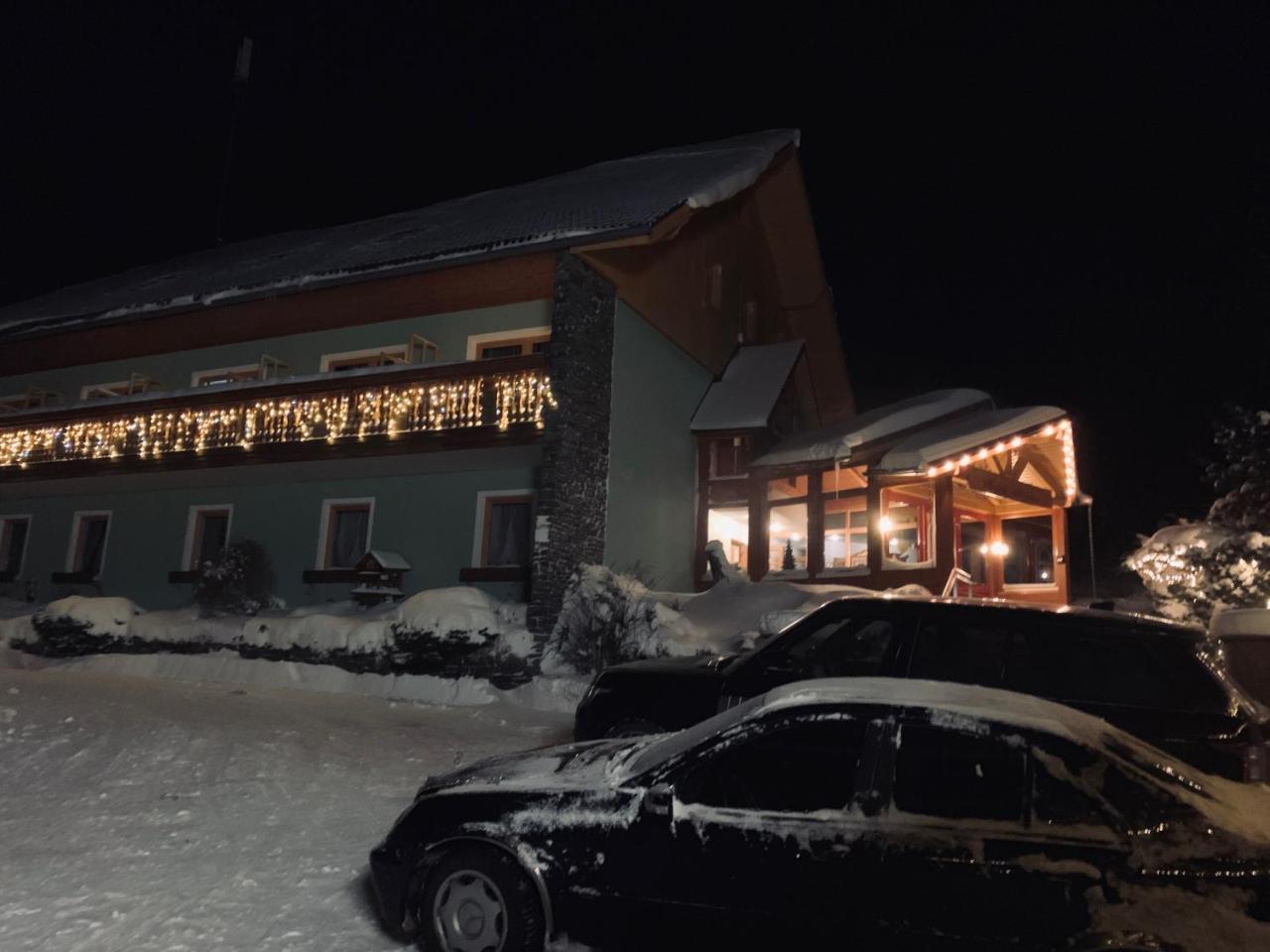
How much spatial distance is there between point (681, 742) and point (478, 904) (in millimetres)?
1168

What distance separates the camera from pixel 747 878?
3975 mm

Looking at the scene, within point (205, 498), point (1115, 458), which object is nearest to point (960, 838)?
point (205, 498)

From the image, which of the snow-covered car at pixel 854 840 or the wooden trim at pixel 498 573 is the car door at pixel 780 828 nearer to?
the snow-covered car at pixel 854 840

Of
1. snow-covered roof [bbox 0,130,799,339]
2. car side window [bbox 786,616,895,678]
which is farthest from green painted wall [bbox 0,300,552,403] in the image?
car side window [bbox 786,616,895,678]

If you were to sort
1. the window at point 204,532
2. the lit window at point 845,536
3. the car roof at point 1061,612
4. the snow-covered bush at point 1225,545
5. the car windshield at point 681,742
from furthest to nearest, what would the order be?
the lit window at point 845,536 < the window at point 204,532 < the snow-covered bush at point 1225,545 < the car roof at point 1061,612 < the car windshield at point 681,742

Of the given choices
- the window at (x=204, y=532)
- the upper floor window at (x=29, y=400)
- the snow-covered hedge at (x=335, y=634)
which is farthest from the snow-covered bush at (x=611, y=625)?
the upper floor window at (x=29, y=400)

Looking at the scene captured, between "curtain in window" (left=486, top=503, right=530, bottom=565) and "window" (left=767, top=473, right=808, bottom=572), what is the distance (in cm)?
482

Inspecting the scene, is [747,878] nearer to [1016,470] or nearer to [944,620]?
[944,620]

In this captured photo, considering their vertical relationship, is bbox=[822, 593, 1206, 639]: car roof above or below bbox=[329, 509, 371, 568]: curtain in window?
below

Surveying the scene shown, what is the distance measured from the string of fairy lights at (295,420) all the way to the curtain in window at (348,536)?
2.27 metres

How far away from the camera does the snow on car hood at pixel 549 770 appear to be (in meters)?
4.54

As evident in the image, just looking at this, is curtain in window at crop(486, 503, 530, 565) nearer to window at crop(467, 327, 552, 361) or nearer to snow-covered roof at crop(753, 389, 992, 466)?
window at crop(467, 327, 552, 361)

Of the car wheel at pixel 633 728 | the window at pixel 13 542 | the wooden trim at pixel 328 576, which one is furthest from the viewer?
the window at pixel 13 542

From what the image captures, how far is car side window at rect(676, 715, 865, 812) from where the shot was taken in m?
4.06
